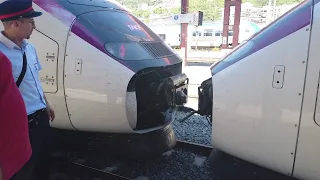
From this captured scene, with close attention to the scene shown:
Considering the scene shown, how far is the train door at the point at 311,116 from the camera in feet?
7.46

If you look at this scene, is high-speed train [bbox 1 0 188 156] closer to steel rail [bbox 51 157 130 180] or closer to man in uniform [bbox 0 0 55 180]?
steel rail [bbox 51 157 130 180]

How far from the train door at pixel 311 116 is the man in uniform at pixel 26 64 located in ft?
6.89

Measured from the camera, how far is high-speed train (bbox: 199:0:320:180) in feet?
7.61

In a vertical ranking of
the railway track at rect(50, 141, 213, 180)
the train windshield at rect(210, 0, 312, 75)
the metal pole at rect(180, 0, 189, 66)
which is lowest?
the railway track at rect(50, 141, 213, 180)

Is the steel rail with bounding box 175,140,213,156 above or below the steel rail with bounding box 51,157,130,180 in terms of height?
above

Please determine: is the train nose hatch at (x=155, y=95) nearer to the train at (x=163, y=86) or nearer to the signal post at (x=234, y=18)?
the train at (x=163, y=86)

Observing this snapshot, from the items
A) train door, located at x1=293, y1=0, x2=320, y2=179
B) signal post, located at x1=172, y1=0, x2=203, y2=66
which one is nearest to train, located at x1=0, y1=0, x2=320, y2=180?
train door, located at x1=293, y1=0, x2=320, y2=179

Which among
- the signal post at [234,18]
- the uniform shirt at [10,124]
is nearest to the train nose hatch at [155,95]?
the uniform shirt at [10,124]

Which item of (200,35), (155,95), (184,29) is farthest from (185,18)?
(200,35)

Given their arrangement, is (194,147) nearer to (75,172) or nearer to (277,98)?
(75,172)

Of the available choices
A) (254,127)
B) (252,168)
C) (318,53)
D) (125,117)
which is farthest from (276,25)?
(125,117)

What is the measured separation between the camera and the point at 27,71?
253 centimetres

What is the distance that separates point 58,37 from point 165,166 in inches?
81.8

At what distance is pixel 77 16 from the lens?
3.62 meters
